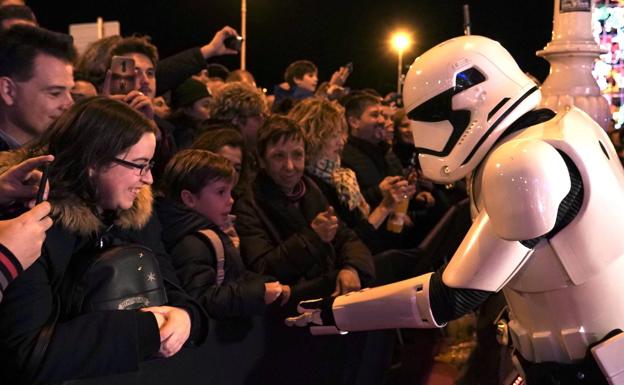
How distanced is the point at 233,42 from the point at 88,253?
3.44 m

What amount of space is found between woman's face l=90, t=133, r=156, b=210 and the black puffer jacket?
74 cm

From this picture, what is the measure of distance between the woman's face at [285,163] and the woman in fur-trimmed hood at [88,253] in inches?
69.3

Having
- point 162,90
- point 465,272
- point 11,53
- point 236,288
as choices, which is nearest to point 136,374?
point 236,288

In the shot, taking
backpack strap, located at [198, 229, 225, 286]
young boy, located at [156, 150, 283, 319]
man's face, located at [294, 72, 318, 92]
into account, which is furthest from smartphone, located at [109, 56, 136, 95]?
man's face, located at [294, 72, 318, 92]

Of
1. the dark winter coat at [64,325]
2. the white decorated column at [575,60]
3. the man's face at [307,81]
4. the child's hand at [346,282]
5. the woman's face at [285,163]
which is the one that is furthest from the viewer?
the man's face at [307,81]

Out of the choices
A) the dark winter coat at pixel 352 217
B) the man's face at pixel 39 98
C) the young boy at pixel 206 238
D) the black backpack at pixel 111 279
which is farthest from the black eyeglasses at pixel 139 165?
the dark winter coat at pixel 352 217

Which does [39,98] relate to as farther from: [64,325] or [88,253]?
[64,325]

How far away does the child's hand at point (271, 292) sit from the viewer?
3.91 m

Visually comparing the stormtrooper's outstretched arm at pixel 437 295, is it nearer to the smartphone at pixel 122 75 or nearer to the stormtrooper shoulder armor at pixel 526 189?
the stormtrooper shoulder armor at pixel 526 189

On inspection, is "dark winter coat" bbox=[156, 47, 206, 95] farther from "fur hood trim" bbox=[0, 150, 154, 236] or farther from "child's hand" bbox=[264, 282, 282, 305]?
"fur hood trim" bbox=[0, 150, 154, 236]

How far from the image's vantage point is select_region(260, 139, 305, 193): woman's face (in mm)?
Result: 4988

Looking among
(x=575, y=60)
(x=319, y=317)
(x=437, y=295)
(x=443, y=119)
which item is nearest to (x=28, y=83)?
(x=319, y=317)

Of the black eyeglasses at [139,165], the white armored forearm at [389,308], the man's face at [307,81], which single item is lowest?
the man's face at [307,81]

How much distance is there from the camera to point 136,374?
120 inches
